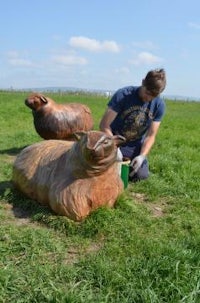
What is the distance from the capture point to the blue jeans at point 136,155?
6.21 meters

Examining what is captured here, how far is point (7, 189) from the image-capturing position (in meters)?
5.37

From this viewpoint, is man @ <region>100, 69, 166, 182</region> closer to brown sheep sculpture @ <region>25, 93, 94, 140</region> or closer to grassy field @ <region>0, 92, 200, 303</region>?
grassy field @ <region>0, 92, 200, 303</region>

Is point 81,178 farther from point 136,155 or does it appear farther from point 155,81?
point 136,155

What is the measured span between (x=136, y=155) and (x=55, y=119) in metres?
1.92

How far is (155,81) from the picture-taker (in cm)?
544

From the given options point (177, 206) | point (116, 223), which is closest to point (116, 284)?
point (116, 223)

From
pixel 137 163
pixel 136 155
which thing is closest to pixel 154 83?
pixel 137 163

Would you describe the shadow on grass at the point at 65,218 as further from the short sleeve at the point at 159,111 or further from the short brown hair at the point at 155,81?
the short sleeve at the point at 159,111

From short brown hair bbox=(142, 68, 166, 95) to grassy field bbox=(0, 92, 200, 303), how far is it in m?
1.24

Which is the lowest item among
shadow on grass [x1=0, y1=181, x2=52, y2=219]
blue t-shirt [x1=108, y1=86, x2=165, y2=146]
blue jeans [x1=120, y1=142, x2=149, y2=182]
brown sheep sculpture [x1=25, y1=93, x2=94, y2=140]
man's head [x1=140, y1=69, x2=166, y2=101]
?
shadow on grass [x1=0, y1=181, x2=52, y2=219]

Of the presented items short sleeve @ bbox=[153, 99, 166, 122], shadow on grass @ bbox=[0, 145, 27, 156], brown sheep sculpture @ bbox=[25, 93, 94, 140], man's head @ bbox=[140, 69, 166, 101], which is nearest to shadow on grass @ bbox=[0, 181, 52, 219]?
man's head @ bbox=[140, 69, 166, 101]

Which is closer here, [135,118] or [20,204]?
[20,204]

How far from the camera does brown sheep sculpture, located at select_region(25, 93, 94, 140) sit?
7.93m

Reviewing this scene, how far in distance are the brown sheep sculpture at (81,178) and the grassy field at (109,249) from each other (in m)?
0.11
